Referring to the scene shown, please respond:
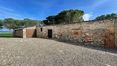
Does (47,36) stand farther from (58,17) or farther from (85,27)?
(58,17)

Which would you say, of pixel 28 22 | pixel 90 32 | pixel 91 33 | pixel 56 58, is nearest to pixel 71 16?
pixel 90 32

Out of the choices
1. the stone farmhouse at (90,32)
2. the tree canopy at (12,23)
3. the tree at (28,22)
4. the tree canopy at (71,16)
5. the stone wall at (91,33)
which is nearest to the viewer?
the stone farmhouse at (90,32)

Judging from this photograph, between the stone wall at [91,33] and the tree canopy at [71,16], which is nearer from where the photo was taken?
the stone wall at [91,33]

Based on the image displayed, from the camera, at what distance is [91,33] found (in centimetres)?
1368

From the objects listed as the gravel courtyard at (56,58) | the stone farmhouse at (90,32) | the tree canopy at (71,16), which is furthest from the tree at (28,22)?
the gravel courtyard at (56,58)

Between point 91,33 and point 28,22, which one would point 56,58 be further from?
point 28,22

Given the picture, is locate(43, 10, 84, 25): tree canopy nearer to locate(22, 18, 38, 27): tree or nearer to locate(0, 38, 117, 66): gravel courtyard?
locate(22, 18, 38, 27): tree

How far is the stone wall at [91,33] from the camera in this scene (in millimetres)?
11955

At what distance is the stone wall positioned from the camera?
39.2 feet

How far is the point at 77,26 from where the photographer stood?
51.6 ft

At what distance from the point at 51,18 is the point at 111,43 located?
29433mm

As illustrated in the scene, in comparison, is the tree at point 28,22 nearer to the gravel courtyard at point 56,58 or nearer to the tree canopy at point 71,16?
the tree canopy at point 71,16

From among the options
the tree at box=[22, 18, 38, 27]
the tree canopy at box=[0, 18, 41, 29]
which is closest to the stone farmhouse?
the tree canopy at box=[0, 18, 41, 29]

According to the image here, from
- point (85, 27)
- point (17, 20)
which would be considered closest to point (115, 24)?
point (85, 27)
